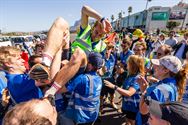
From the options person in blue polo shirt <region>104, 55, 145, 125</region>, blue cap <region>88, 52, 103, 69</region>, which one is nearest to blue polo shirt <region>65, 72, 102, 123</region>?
blue cap <region>88, 52, 103, 69</region>

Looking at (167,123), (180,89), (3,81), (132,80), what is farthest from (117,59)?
(167,123)

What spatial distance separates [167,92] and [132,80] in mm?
1090

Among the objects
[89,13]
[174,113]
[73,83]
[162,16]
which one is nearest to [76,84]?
[73,83]

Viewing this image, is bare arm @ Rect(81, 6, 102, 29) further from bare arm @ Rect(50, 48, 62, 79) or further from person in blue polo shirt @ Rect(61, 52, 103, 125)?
bare arm @ Rect(50, 48, 62, 79)

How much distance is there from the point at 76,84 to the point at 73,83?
4cm

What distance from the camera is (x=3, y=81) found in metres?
3.17

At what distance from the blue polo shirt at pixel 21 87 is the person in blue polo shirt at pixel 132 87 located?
67.6 inches

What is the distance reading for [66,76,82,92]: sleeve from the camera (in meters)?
2.97

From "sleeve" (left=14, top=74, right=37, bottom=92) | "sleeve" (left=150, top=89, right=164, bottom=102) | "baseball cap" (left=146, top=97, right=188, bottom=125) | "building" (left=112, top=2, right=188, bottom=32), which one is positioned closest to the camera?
"baseball cap" (left=146, top=97, right=188, bottom=125)

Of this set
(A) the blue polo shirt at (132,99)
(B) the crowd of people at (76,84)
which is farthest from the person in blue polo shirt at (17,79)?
(A) the blue polo shirt at (132,99)

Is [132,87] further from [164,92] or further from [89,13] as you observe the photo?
[89,13]

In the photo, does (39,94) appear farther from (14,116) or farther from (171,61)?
(171,61)

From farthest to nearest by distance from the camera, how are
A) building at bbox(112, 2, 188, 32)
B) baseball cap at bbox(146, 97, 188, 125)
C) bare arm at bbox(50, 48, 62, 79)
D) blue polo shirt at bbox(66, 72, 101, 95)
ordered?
building at bbox(112, 2, 188, 32), blue polo shirt at bbox(66, 72, 101, 95), bare arm at bbox(50, 48, 62, 79), baseball cap at bbox(146, 97, 188, 125)

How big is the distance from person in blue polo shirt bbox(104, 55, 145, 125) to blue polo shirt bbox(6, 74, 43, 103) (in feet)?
5.63
